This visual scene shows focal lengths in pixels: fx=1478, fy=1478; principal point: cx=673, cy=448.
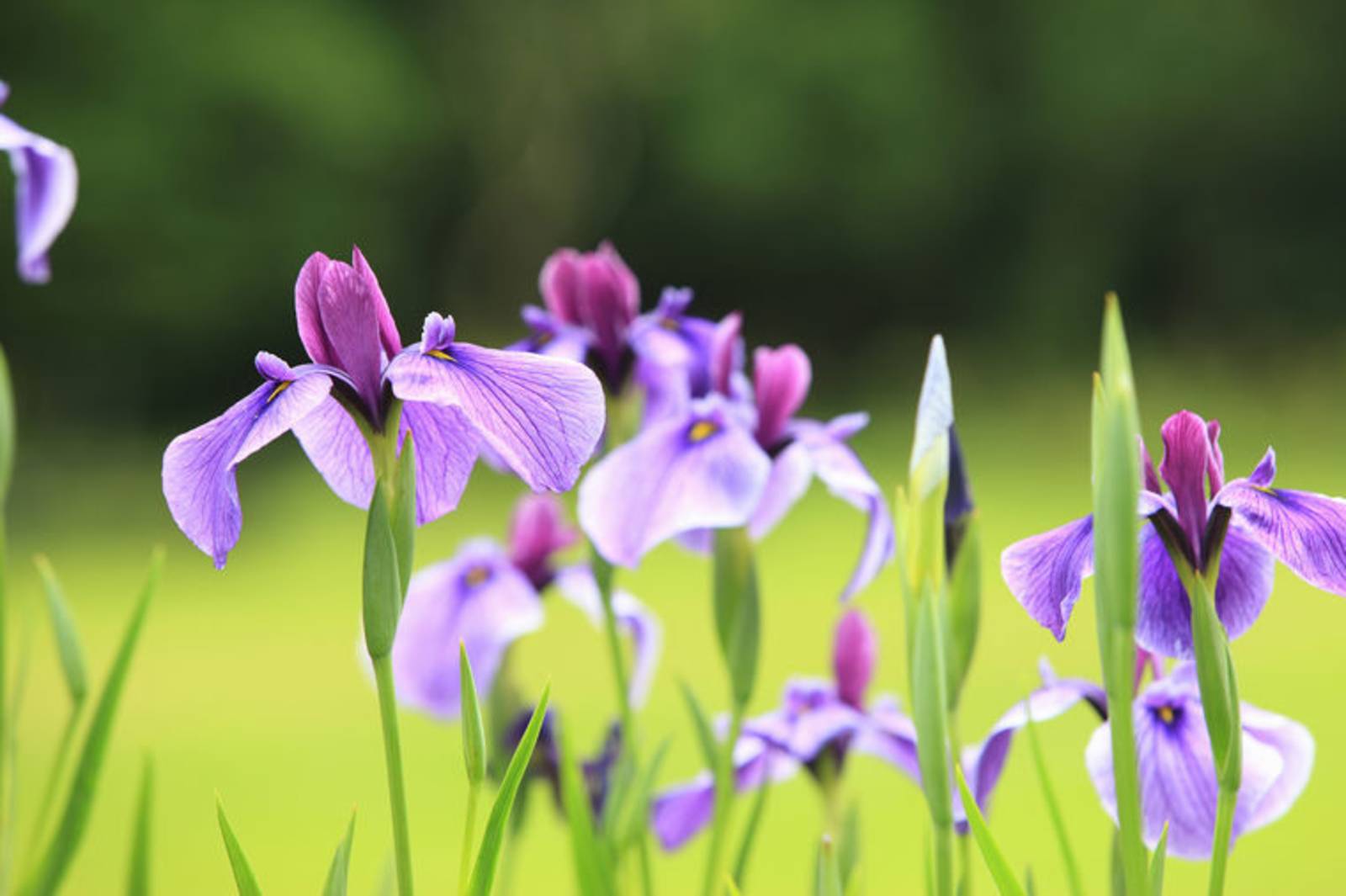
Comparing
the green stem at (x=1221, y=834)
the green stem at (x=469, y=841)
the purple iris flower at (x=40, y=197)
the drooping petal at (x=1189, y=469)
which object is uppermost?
the purple iris flower at (x=40, y=197)

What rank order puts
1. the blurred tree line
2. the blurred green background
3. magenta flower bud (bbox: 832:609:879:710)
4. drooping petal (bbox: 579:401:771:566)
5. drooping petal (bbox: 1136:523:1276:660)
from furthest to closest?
the blurred tree line, the blurred green background, magenta flower bud (bbox: 832:609:879:710), drooping petal (bbox: 579:401:771:566), drooping petal (bbox: 1136:523:1276:660)

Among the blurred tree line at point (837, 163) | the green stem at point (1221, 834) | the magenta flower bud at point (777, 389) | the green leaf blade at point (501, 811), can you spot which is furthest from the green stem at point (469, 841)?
the blurred tree line at point (837, 163)

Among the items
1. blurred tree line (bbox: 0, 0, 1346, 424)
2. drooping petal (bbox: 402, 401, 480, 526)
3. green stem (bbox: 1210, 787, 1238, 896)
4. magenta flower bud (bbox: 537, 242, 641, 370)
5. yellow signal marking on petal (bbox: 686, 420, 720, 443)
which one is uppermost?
blurred tree line (bbox: 0, 0, 1346, 424)

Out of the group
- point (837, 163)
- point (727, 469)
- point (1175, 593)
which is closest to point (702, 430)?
point (727, 469)

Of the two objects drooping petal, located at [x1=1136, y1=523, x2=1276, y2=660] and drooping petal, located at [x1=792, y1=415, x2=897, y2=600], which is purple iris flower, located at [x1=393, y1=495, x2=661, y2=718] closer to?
drooping petal, located at [x1=792, y1=415, x2=897, y2=600]

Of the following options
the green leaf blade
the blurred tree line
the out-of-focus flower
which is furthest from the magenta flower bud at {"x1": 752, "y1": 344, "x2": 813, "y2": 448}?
the blurred tree line

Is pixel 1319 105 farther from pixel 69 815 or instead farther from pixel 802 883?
pixel 69 815

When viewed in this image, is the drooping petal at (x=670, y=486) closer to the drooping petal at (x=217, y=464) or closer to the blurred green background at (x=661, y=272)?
the drooping petal at (x=217, y=464)
